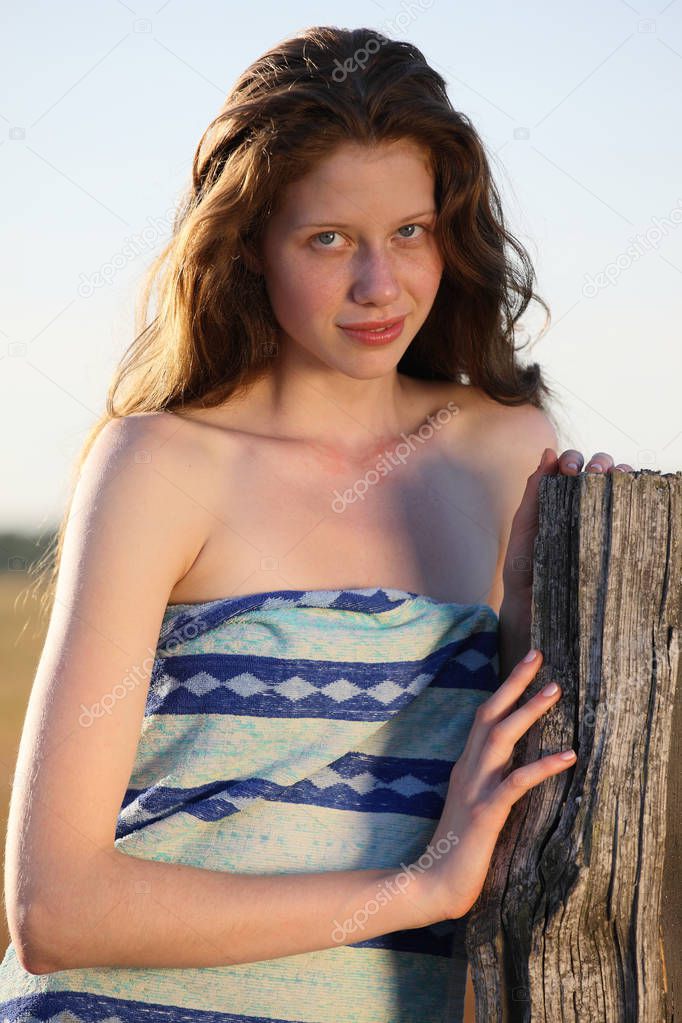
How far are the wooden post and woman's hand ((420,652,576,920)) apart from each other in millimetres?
35

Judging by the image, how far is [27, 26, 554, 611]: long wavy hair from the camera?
1.86 m

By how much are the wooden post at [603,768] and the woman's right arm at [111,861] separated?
0.65 ft

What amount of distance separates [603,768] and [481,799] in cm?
20

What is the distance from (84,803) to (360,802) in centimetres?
44

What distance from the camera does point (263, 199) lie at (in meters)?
1.89

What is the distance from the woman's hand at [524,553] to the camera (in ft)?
5.31

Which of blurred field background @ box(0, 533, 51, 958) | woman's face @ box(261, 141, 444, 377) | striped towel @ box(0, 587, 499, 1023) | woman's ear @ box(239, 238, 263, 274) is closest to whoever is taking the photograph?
striped towel @ box(0, 587, 499, 1023)
